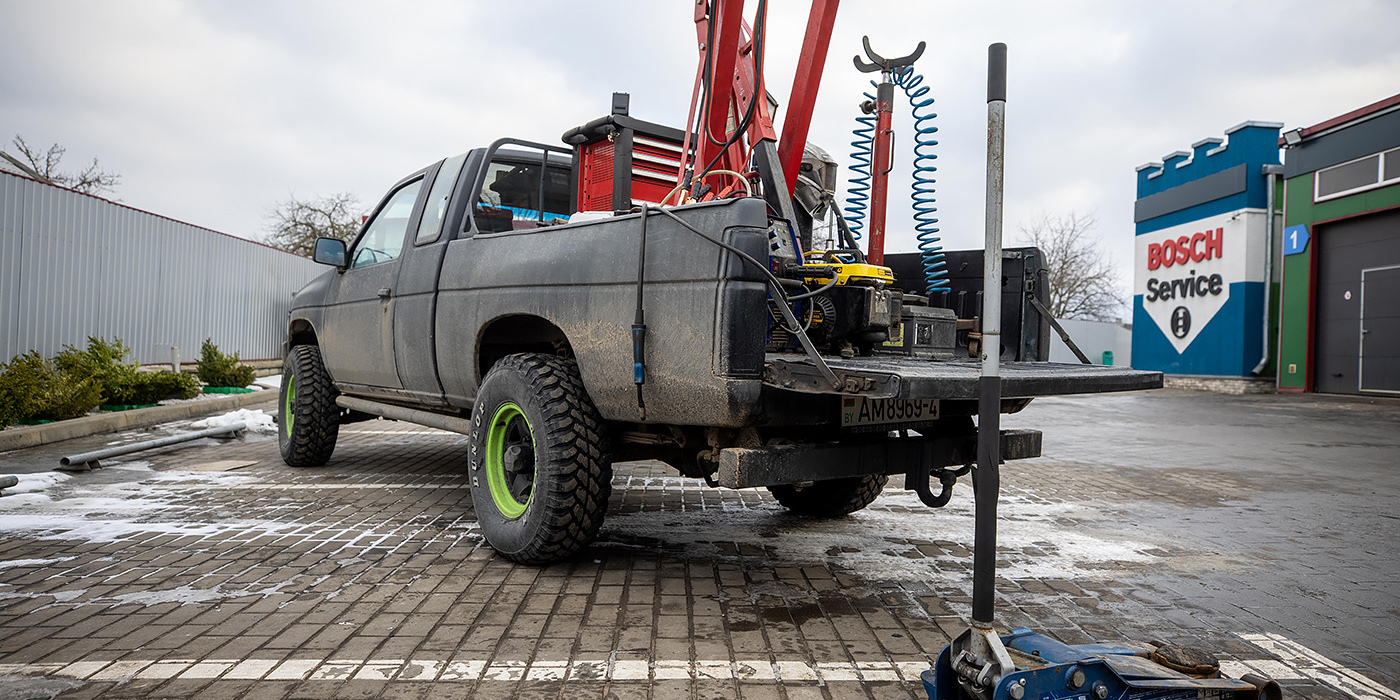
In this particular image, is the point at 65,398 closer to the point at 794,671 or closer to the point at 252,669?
the point at 252,669

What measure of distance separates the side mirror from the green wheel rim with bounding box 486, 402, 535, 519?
8.75 feet

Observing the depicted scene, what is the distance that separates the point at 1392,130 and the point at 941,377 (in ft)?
65.9

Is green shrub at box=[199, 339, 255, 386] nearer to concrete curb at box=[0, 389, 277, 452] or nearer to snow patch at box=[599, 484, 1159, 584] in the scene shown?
concrete curb at box=[0, 389, 277, 452]

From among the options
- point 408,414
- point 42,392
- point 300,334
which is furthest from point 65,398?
point 408,414

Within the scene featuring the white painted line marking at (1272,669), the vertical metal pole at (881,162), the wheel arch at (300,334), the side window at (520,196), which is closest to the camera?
the white painted line marking at (1272,669)

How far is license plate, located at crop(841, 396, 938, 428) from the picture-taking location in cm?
321

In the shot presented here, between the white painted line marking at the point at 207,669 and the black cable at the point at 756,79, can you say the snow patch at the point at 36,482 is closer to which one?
the white painted line marking at the point at 207,669

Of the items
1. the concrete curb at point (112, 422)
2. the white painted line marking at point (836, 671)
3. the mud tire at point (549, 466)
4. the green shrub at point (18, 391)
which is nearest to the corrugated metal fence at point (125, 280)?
the concrete curb at point (112, 422)

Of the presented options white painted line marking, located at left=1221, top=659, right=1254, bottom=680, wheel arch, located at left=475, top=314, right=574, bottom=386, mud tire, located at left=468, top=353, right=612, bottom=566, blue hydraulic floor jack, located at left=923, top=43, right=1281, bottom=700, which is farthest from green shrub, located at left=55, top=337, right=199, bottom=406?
white painted line marking, located at left=1221, top=659, right=1254, bottom=680

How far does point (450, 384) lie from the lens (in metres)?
4.59

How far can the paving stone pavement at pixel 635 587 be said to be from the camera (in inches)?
103

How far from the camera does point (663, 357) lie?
10.6 ft

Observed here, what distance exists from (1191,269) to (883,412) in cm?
2381

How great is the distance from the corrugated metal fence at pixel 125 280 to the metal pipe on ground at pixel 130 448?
421cm
